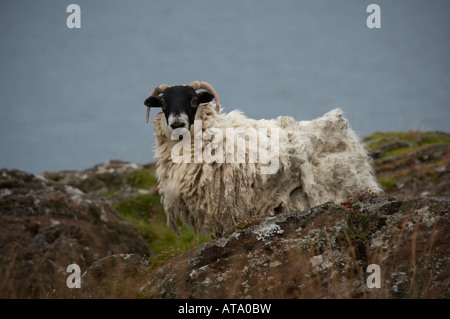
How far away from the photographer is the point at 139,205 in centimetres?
1662

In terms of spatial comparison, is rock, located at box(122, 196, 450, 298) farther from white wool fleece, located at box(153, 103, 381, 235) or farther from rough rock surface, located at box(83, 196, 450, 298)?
white wool fleece, located at box(153, 103, 381, 235)

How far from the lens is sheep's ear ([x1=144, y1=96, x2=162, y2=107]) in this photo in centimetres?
816

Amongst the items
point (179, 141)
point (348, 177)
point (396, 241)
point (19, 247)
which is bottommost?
point (19, 247)

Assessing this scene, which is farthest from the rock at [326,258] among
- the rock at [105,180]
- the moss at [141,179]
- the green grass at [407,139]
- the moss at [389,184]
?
the green grass at [407,139]

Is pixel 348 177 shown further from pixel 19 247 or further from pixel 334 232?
pixel 19 247

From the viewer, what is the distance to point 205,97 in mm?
8273

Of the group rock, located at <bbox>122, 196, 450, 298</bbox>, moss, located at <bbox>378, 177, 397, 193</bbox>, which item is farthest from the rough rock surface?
moss, located at <bbox>378, 177, 397, 193</bbox>

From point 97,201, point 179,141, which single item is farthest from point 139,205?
point 179,141

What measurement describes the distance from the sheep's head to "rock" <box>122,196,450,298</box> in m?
2.84

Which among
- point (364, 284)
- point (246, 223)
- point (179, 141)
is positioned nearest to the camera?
point (364, 284)

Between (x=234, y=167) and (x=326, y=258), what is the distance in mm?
3023

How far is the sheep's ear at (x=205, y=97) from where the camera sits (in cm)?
824

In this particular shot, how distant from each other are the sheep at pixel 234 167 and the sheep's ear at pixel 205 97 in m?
Answer: 0.02
